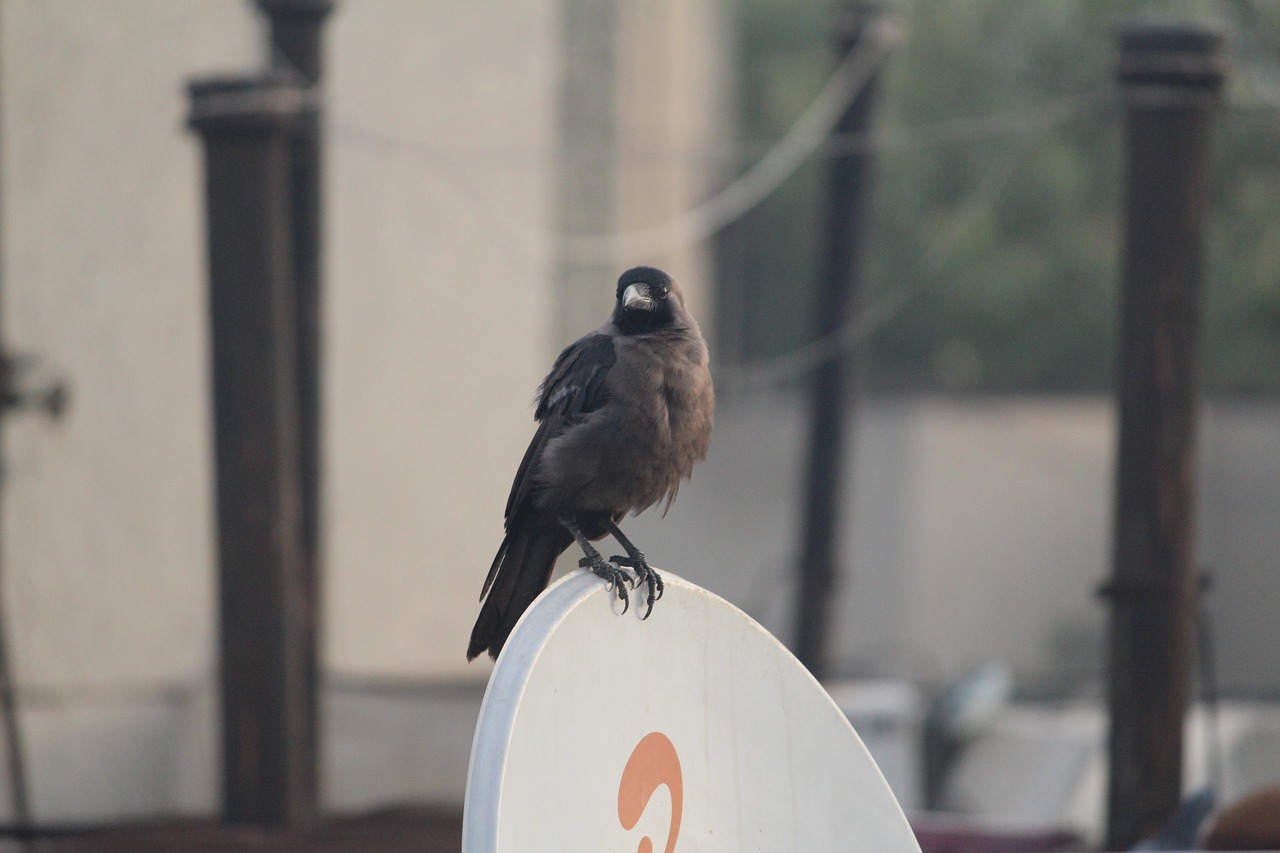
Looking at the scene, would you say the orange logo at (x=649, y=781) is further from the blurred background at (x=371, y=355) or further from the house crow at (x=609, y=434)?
the blurred background at (x=371, y=355)

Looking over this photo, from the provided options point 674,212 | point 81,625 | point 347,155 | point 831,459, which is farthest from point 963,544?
point 81,625

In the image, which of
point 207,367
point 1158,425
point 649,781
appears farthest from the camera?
point 207,367

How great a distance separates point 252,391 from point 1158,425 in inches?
93.8

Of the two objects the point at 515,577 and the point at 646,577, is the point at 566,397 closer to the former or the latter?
the point at 515,577

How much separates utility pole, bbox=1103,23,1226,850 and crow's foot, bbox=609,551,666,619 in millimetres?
2220

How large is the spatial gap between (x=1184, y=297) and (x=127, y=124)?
4.09m

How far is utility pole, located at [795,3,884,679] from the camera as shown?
706 centimetres

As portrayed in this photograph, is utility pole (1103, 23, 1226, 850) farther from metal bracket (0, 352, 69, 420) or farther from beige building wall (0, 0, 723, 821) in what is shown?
metal bracket (0, 352, 69, 420)

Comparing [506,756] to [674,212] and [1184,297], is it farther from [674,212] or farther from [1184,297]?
[674,212]

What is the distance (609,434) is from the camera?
281 centimetres

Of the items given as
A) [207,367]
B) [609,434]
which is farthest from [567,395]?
[207,367]

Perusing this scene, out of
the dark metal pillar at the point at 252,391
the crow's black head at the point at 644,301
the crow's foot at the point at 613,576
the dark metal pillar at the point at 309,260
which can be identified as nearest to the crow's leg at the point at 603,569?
the crow's foot at the point at 613,576

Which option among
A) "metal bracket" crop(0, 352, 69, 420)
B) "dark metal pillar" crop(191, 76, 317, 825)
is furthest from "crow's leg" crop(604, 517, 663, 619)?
"metal bracket" crop(0, 352, 69, 420)

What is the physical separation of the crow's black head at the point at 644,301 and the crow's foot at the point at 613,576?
0.54 m
